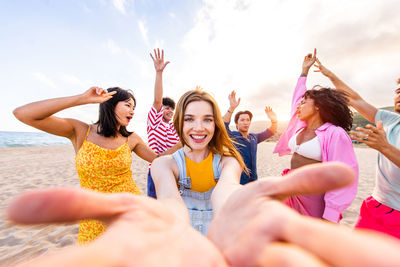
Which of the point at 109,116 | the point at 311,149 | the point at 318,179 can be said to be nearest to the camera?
the point at 318,179

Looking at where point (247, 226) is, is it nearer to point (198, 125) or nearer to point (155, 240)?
point (155, 240)

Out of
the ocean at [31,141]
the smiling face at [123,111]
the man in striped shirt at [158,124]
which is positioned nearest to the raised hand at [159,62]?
the man in striped shirt at [158,124]

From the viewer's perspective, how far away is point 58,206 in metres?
0.56

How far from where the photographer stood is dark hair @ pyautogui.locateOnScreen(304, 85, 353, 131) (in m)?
2.28

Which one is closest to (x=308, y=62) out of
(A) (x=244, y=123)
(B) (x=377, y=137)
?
(A) (x=244, y=123)

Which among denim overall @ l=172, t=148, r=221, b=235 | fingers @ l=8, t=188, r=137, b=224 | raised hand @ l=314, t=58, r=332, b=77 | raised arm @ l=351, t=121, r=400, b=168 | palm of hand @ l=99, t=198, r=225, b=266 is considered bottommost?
denim overall @ l=172, t=148, r=221, b=235

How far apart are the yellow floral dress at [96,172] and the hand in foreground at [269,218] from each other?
1758mm

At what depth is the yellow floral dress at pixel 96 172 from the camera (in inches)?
79.0

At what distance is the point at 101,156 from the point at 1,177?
32.2 ft

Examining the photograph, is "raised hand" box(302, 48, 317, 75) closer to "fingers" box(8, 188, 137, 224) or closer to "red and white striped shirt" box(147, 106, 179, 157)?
"red and white striped shirt" box(147, 106, 179, 157)

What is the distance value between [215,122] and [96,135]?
165 centimetres

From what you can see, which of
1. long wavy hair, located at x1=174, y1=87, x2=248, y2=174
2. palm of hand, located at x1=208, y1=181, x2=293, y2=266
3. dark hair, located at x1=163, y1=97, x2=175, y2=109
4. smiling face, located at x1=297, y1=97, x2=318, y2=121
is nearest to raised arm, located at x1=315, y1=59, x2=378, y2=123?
smiling face, located at x1=297, y1=97, x2=318, y2=121

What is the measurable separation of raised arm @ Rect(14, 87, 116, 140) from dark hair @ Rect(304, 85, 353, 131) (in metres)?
3.03

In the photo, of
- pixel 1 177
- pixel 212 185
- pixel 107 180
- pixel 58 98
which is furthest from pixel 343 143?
pixel 1 177
